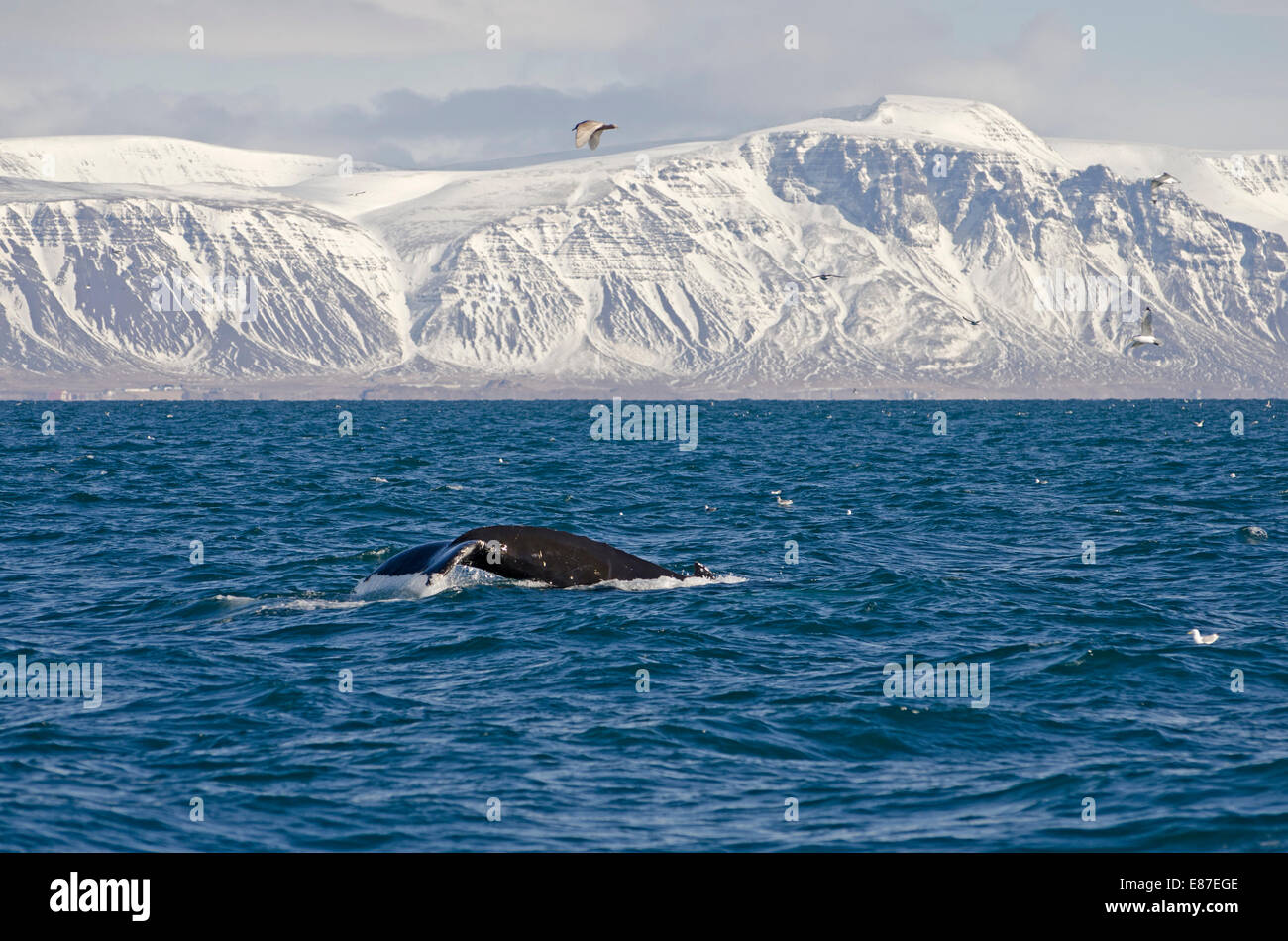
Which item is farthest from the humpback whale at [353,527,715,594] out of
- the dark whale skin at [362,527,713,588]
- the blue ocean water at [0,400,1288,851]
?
the blue ocean water at [0,400,1288,851]

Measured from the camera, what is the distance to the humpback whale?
2083cm

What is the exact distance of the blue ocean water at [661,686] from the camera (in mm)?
11633

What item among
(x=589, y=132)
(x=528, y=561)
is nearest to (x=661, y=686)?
(x=528, y=561)

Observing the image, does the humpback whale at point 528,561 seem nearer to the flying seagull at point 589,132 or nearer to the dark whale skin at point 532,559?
the dark whale skin at point 532,559

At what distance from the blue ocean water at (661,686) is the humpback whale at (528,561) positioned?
44 cm

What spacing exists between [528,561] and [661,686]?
5.60m

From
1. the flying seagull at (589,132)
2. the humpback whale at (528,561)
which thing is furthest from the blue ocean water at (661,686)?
the flying seagull at (589,132)

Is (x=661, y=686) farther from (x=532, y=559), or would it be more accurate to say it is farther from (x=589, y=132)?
(x=589, y=132)

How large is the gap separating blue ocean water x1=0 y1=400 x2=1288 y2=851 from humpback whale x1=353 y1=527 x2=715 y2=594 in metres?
0.44
